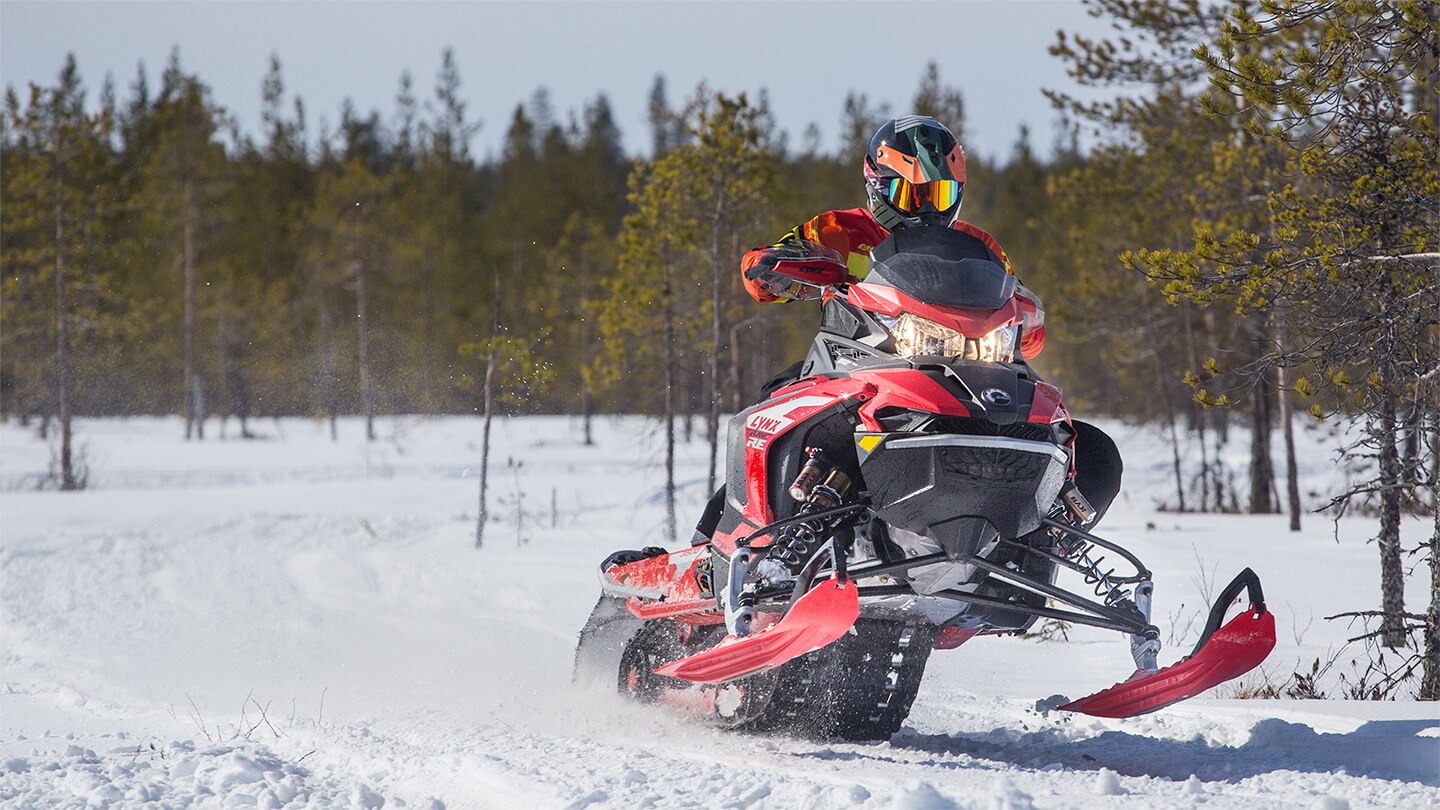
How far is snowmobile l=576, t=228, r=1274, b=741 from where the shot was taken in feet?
13.0

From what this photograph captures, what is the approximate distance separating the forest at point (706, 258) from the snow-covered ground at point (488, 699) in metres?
1.56

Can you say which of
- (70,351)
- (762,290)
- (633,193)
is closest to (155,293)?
(70,351)

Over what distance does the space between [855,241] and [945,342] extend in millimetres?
943

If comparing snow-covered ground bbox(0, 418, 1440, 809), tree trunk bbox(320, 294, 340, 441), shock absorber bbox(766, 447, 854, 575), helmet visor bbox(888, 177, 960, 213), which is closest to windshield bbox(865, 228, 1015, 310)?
helmet visor bbox(888, 177, 960, 213)

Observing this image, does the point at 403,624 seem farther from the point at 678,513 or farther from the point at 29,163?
the point at 29,163

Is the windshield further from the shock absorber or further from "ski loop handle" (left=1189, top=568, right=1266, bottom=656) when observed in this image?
"ski loop handle" (left=1189, top=568, right=1266, bottom=656)

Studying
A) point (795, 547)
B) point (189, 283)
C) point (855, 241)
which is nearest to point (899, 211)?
point (855, 241)

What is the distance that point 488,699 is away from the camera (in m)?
5.97

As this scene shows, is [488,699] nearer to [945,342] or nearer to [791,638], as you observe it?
[791,638]

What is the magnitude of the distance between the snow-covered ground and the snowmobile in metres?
0.43

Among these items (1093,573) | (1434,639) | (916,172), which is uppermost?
(916,172)

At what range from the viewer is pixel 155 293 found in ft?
131

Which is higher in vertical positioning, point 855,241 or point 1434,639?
point 855,241

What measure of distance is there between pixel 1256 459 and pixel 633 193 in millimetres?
10565
